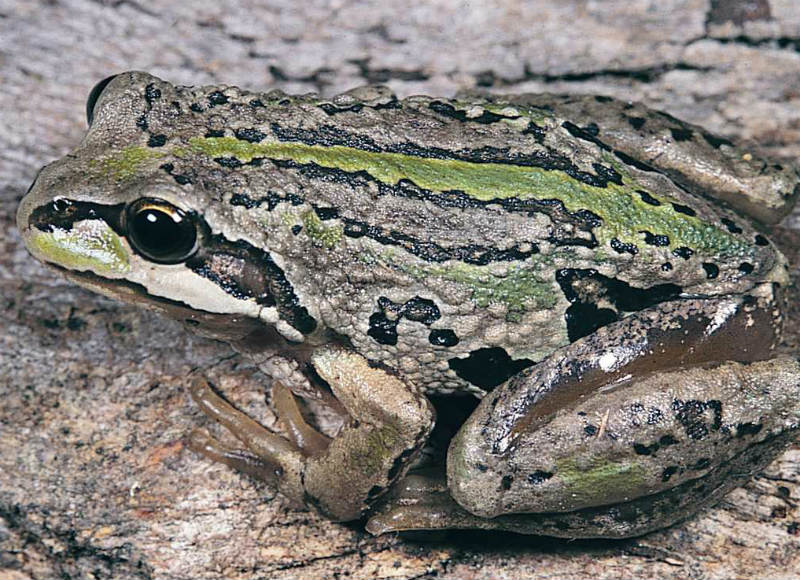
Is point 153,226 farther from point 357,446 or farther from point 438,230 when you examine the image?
point 357,446

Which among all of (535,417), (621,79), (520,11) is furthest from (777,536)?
→ (520,11)

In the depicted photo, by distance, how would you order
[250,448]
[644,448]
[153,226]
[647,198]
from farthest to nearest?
[250,448]
[647,198]
[644,448]
[153,226]

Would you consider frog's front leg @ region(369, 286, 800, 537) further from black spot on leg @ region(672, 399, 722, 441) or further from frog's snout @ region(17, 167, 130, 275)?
frog's snout @ region(17, 167, 130, 275)

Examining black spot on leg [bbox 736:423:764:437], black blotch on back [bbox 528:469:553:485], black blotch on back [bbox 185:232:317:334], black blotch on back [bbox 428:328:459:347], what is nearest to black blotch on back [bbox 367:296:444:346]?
black blotch on back [bbox 428:328:459:347]

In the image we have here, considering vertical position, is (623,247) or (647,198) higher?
(647,198)

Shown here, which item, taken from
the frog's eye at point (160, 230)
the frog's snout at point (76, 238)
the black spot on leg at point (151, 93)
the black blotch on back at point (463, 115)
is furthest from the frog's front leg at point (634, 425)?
the black spot on leg at point (151, 93)

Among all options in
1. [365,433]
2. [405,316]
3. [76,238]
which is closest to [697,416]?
[405,316]

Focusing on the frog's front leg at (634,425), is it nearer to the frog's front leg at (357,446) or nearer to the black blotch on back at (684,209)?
the frog's front leg at (357,446)

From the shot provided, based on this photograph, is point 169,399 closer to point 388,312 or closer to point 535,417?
point 388,312
